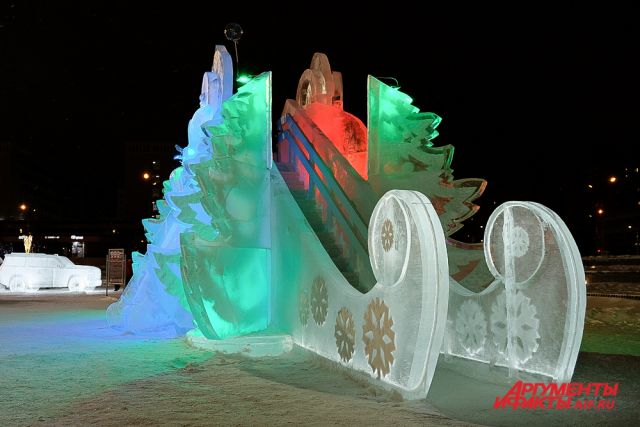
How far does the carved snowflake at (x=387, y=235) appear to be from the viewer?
6191 mm

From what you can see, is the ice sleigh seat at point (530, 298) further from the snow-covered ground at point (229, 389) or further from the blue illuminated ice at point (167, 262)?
the blue illuminated ice at point (167, 262)

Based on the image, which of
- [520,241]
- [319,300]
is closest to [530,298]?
[520,241]

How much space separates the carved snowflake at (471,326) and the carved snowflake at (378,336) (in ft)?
6.21

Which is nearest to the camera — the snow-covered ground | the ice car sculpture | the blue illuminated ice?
the snow-covered ground

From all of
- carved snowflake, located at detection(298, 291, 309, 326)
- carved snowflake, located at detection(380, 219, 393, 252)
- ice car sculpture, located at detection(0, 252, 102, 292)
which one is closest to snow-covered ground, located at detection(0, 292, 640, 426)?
carved snowflake, located at detection(298, 291, 309, 326)

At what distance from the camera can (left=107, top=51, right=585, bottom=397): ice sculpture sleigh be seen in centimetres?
600

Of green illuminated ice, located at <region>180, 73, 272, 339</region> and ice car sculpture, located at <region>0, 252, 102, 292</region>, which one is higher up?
green illuminated ice, located at <region>180, 73, 272, 339</region>

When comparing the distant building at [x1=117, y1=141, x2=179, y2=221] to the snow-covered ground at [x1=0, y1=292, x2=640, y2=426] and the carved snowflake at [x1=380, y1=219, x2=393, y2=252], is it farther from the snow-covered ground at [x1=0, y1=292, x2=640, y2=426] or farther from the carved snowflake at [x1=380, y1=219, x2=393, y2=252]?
the carved snowflake at [x1=380, y1=219, x2=393, y2=252]

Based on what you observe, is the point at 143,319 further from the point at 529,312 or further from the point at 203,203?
the point at 529,312

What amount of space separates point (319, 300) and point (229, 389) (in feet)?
6.67

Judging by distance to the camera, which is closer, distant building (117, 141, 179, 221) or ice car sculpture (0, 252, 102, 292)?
ice car sculpture (0, 252, 102, 292)

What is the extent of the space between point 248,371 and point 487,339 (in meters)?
3.04

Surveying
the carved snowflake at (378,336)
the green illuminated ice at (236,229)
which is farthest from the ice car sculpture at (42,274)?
the carved snowflake at (378,336)

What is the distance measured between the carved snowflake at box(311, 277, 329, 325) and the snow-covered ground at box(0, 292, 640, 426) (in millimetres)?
564
